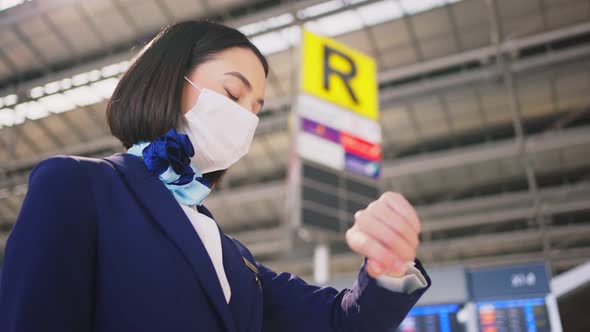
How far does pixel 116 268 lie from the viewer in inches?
38.0

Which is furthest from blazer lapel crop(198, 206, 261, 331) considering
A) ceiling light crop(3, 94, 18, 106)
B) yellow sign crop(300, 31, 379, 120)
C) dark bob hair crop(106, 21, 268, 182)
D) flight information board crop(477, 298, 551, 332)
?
ceiling light crop(3, 94, 18, 106)

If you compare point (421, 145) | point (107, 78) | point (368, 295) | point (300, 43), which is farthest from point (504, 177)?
point (368, 295)

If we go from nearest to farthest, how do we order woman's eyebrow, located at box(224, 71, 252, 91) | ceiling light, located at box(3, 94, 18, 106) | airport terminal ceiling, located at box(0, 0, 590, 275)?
woman's eyebrow, located at box(224, 71, 252, 91) < airport terminal ceiling, located at box(0, 0, 590, 275) < ceiling light, located at box(3, 94, 18, 106)

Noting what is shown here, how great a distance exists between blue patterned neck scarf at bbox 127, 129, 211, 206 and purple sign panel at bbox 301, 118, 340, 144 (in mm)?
6222

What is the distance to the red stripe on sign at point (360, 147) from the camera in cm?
780

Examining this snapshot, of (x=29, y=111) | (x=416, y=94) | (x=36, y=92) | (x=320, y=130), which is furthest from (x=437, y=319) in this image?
(x=29, y=111)

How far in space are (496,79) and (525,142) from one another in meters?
2.11

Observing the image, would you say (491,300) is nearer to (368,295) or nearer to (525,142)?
(368,295)

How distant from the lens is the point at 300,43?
8.00 m

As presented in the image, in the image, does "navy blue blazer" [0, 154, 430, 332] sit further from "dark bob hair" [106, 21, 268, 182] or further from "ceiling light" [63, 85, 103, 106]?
"ceiling light" [63, 85, 103, 106]

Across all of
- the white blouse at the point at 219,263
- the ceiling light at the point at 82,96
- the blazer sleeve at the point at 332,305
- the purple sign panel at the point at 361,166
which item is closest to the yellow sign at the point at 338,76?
the purple sign panel at the point at 361,166

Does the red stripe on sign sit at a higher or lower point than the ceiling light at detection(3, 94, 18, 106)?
lower

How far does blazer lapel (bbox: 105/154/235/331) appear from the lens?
103 cm

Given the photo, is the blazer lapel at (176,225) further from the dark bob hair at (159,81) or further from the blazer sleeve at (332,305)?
the blazer sleeve at (332,305)
